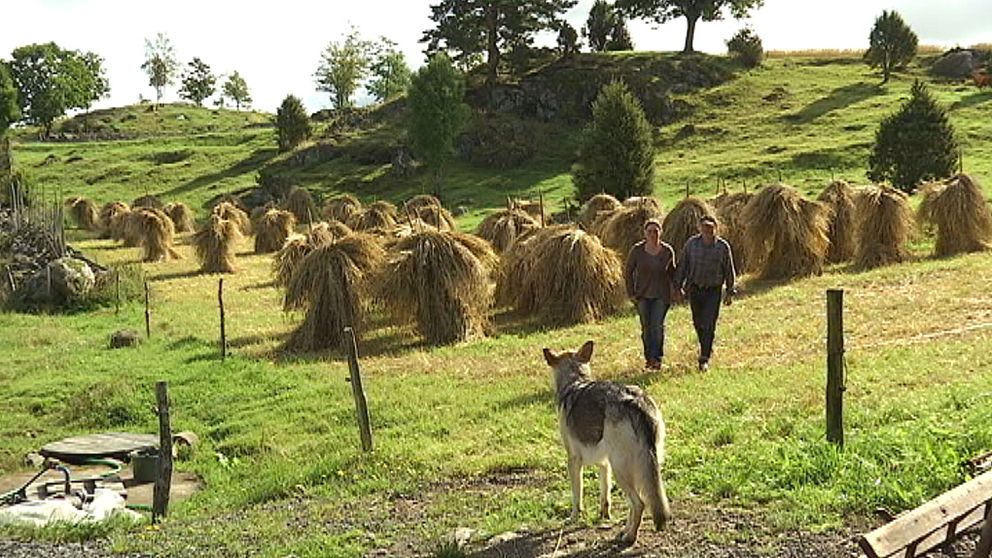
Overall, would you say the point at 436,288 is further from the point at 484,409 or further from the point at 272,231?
the point at 272,231

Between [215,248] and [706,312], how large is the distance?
830 inches

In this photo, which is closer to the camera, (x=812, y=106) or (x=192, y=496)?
(x=192, y=496)

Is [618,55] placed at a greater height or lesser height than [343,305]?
greater

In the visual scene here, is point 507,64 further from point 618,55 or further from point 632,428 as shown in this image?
point 632,428

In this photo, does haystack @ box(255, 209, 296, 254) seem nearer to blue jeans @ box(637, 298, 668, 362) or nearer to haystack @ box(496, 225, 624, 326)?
haystack @ box(496, 225, 624, 326)

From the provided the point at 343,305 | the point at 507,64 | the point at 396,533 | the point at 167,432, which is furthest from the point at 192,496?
the point at 507,64

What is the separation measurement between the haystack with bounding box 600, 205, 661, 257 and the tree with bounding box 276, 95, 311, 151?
40.0 m

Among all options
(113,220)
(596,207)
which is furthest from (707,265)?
(113,220)

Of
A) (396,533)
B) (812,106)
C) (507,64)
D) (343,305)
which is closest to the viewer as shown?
(396,533)

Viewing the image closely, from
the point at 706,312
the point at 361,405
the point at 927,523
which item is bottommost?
the point at 361,405

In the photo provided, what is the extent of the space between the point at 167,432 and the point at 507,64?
52971 millimetres

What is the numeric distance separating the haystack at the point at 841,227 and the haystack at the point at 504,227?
22.0 feet

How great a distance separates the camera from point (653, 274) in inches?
464

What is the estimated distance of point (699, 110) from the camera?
52.1m
